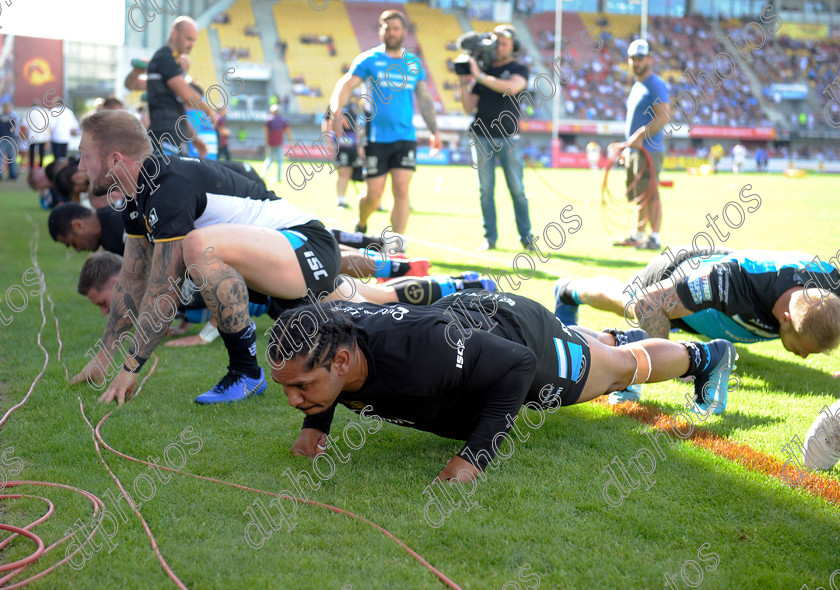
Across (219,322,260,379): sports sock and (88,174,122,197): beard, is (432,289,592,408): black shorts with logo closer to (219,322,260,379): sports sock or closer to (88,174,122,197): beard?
(219,322,260,379): sports sock

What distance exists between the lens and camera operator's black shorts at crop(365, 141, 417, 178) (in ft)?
24.0

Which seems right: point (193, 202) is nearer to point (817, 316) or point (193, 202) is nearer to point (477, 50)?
point (817, 316)

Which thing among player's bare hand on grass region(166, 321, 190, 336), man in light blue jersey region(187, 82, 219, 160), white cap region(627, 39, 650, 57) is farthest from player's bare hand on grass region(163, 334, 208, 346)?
white cap region(627, 39, 650, 57)

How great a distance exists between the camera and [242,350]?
365 centimetres

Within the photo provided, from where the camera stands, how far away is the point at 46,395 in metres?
3.73

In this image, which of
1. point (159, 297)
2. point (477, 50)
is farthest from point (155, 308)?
point (477, 50)

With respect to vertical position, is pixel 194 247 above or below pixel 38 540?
above

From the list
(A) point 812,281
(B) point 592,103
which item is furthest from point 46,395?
(B) point 592,103

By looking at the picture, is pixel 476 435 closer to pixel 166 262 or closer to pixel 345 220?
pixel 166 262

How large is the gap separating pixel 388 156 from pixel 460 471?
5126mm

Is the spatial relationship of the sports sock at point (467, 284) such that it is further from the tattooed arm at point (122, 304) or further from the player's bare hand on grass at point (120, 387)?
the player's bare hand on grass at point (120, 387)

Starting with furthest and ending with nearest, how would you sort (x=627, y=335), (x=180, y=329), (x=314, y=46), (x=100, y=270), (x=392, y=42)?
(x=314, y=46), (x=392, y=42), (x=180, y=329), (x=100, y=270), (x=627, y=335)

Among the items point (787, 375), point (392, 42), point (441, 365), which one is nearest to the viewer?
point (441, 365)

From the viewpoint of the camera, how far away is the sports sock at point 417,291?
14.7ft
